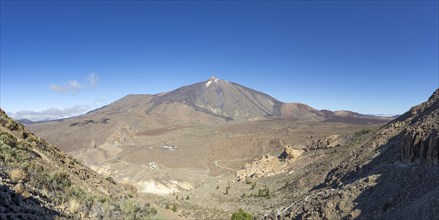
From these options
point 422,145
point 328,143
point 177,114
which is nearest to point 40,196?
point 422,145

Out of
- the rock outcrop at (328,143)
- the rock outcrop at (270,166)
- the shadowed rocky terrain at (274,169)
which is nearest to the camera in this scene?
the shadowed rocky terrain at (274,169)

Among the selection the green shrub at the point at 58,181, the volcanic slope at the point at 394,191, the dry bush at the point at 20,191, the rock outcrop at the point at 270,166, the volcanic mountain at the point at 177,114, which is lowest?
the rock outcrop at the point at 270,166

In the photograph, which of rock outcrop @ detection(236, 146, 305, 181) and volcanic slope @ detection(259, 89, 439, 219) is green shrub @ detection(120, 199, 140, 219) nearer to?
volcanic slope @ detection(259, 89, 439, 219)

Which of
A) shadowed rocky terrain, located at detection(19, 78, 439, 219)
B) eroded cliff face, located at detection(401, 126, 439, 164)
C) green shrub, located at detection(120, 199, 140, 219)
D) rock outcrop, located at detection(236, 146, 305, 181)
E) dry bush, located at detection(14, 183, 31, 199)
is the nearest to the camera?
dry bush, located at detection(14, 183, 31, 199)

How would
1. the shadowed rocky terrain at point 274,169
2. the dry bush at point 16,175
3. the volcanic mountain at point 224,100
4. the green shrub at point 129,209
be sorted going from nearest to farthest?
the dry bush at point 16,175
the green shrub at point 129,209
the shadowed rocky terrain at point 274,169
the volcanic mountain at point 224,100

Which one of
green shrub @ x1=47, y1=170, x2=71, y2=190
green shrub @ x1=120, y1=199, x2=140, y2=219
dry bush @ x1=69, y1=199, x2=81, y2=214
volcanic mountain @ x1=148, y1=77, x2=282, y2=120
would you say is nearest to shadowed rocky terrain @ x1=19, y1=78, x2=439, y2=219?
dry bush @ x1=69, y1=199, x2=81, y2=214

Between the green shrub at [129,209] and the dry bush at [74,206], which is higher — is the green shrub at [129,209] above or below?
below

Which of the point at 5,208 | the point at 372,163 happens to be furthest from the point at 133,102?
the point at 5,208

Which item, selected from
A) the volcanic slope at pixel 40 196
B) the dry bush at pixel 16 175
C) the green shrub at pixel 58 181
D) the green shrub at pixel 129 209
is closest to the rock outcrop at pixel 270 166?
the volcanic slope at pixel 40 196

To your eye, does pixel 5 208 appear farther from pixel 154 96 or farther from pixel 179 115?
pixel 154 96

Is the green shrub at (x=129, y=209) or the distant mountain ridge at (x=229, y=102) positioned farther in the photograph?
the distant mountain ridge at (x=229, y=102)

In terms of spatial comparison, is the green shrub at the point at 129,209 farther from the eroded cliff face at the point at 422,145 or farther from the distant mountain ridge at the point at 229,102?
the distant mountain ridge at the point at 229,102
